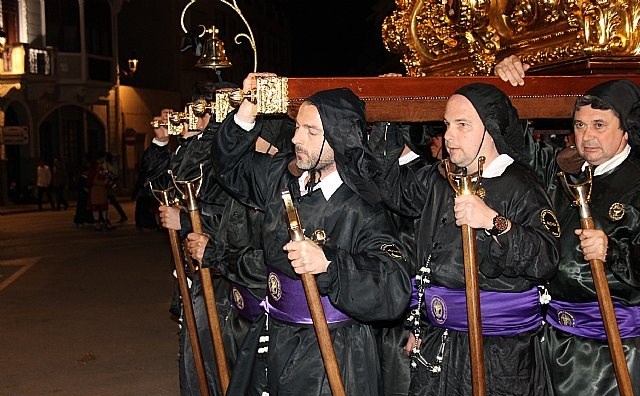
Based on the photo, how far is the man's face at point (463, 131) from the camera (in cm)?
368

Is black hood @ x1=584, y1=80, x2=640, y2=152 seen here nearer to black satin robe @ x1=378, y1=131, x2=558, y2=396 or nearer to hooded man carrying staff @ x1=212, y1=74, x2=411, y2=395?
black satin robe @ x1=378, y1=131, x2=558, y2=396

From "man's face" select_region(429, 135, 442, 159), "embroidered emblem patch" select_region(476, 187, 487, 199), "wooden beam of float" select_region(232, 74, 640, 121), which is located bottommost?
Result: "embroidered emblem patch" select_region(476, 187, 487, 199)

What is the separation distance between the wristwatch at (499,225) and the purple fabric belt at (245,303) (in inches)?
65.0

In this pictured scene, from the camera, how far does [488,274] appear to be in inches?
141

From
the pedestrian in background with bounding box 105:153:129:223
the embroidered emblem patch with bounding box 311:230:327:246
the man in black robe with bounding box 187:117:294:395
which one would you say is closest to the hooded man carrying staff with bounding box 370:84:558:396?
the embroidered emblem patch with bounding box 311:230:327:246

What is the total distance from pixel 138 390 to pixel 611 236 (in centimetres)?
428

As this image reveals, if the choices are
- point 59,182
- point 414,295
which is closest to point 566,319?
point 414,295

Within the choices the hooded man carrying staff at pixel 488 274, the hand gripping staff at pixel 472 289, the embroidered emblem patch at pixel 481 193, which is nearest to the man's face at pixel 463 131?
the hooded man carrying staff at pixel 488 274

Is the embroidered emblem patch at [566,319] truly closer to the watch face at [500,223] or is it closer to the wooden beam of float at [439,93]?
the watch face at [500,223]

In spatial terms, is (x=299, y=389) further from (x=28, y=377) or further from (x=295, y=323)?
(x=28, y=377)

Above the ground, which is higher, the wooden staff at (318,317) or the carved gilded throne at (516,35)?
the carved gilded throne at (516,35)

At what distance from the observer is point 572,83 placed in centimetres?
406

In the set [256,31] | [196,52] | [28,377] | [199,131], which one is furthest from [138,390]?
[256,31]

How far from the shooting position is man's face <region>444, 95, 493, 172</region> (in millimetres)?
3678
